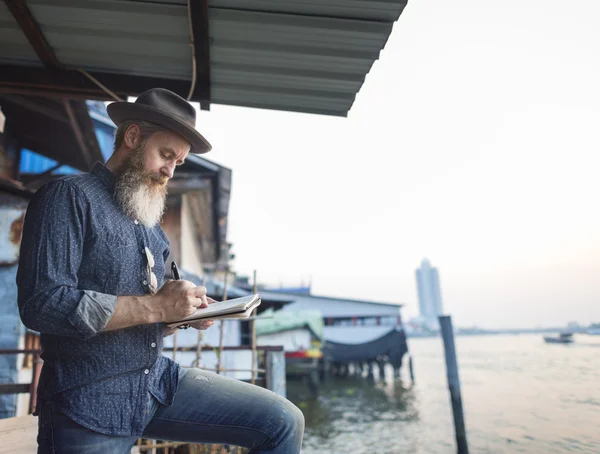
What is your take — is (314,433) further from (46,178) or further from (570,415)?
(46,178)

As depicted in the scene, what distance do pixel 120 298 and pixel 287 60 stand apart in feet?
7.27

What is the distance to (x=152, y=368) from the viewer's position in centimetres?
166

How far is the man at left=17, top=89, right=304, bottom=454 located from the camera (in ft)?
4.53

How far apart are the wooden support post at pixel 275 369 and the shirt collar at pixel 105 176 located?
597 cm

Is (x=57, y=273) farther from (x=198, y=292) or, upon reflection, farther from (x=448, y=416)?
(x=448, y=416)

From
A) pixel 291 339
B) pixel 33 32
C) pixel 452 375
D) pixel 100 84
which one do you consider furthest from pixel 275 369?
pixel 291 339

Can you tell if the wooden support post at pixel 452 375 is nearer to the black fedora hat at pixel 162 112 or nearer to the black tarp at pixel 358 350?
the black tarp at pixel 358 350

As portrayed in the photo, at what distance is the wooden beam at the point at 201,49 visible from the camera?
2.53 metres

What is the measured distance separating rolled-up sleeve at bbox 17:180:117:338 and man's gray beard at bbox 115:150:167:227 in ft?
0.68

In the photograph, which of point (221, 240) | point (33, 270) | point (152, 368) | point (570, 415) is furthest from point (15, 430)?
point (570, 415)

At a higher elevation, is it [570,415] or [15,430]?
[15,430]

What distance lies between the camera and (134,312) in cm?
144

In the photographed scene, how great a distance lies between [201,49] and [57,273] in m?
2.10

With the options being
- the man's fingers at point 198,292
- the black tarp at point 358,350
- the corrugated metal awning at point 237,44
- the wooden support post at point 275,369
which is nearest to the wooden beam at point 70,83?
the corrugated metal awning at point 237,44
